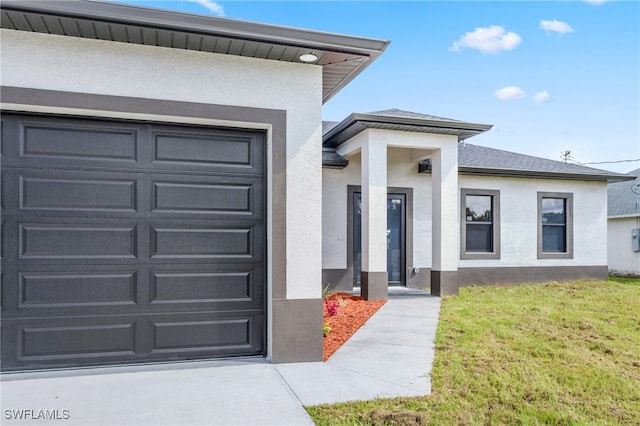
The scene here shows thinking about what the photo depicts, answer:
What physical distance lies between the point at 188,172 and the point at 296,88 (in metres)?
1.57

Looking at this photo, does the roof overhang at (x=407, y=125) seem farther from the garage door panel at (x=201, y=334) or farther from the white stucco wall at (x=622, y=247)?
the white stucco wall at (x=622, y=247)

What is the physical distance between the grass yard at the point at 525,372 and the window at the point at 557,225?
15.3 ft

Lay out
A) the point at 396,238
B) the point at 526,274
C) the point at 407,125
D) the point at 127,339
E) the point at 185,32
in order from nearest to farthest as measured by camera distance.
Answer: the point at 185,32 < the point at 127,339 < the point at 407,125 < the point at 396,238 < the point at 526,274

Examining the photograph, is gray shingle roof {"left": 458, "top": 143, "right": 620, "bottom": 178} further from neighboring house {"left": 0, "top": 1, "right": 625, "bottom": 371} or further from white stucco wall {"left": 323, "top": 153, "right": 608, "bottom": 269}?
neighboring house {"left": 0, "top": 1, "right": 625, "bottom": 371}

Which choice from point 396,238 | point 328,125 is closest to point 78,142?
point 396,238

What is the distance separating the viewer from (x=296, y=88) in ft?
Answer: 17.4

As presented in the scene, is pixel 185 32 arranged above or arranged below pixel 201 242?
above

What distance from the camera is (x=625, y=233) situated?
1766cm

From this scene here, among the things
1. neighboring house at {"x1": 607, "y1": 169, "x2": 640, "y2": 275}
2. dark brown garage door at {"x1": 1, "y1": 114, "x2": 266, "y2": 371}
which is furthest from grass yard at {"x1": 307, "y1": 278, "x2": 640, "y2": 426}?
neighboring house at {"x1": 607, "y1": 169, "x2": 640, "y2": 275}

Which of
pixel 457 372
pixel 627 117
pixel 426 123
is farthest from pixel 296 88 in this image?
pixel 627 117

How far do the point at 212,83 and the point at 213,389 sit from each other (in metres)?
3.18

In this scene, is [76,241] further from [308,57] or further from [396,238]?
[396,238]

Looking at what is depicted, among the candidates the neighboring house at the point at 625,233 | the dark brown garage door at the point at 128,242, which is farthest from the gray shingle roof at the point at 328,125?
the neighboring house at the point at 625,233

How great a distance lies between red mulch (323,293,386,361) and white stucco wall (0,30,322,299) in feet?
3.91
